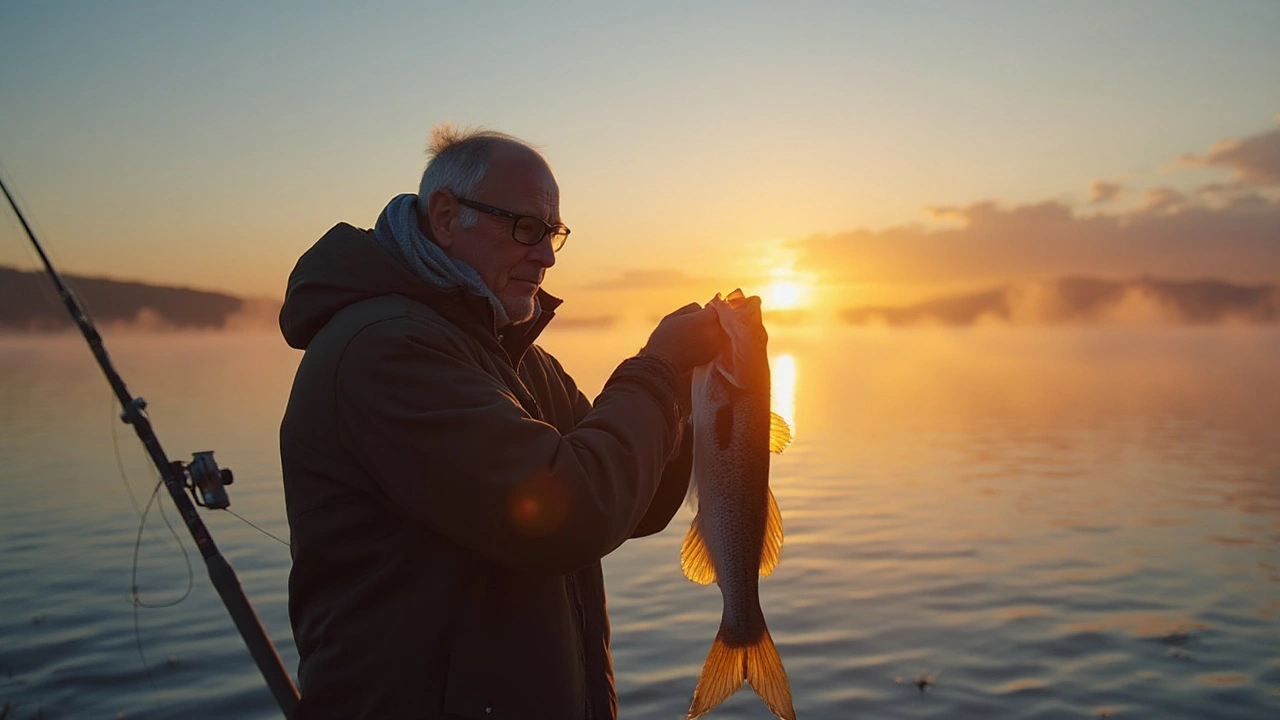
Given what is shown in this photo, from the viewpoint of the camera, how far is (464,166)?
3.24m

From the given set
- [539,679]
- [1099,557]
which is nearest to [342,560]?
[539,679]

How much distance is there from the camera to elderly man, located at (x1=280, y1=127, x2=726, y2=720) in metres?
2.52

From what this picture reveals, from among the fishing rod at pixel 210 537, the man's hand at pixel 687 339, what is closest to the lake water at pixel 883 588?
the fishing rod at pixel 210 537

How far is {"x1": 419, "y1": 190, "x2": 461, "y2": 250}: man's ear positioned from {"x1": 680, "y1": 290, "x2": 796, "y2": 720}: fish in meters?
1.12

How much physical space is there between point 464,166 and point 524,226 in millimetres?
284

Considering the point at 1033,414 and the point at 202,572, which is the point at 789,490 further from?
the point at 1033,414

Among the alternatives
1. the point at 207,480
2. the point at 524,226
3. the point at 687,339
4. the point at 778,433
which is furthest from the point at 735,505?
the point at 207,480

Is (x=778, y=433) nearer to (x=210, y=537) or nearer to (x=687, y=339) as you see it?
(x=687, y=339)

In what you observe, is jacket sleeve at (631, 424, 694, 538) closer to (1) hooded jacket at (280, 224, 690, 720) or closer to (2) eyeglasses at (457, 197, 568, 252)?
(1) hooded jacket at (280, 224, 690, 720)

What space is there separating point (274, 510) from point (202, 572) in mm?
2806

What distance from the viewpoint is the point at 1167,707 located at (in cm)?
869

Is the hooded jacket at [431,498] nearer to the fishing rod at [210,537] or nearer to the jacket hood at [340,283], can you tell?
the jacket hood at [340,283]

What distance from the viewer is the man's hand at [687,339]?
10.3 ft

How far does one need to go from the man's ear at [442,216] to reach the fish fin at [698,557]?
5.18ft
